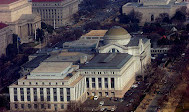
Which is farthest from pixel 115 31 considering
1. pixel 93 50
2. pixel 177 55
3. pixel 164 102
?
pixel 164 102

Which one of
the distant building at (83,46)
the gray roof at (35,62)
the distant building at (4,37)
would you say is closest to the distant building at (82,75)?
the distant building at (83,46)

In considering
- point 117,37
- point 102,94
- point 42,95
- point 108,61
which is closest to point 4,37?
point 117,37

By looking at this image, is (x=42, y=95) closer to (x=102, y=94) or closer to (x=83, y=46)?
(x=102, y=94)

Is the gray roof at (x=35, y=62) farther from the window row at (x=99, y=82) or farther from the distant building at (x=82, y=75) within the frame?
the window row at (x=99, y=82)

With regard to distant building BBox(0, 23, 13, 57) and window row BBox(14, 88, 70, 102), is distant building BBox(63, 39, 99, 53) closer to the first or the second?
distant building BBox(0, 23, 13, 57)

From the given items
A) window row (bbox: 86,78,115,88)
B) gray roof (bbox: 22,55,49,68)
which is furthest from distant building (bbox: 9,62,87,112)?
gray roof (bbox: 22,55,49,68)

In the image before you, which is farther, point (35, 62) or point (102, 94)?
point (35, 62)
